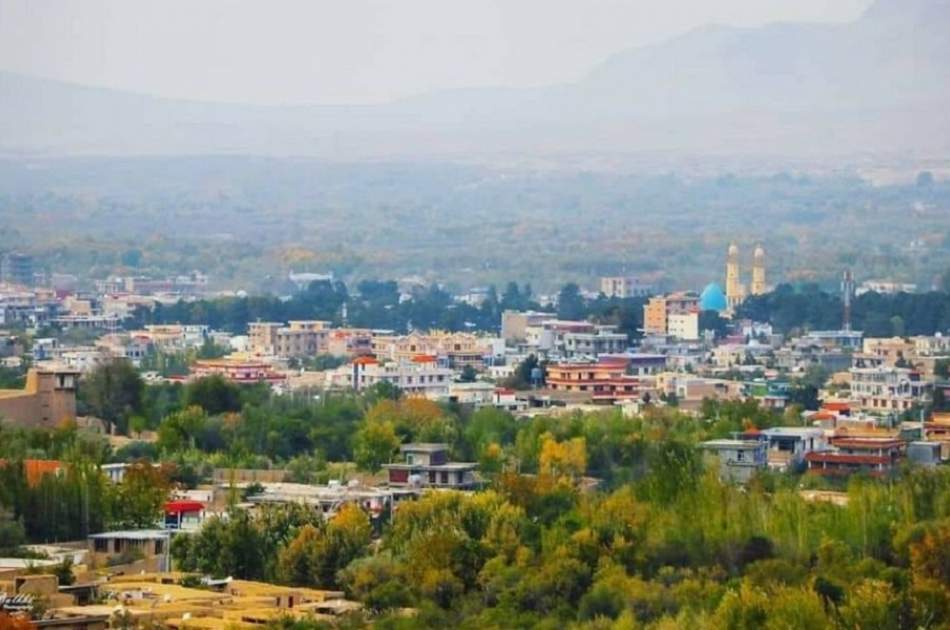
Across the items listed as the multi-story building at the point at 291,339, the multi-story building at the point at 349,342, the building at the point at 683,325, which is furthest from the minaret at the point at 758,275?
the multi-story building at the point at 349,342

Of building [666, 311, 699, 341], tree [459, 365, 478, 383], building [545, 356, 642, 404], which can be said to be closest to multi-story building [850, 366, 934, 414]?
building [545, 356, 642, 404]

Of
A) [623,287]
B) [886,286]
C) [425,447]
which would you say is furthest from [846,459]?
[623,287]

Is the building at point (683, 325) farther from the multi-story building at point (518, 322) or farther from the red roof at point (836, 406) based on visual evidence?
the red roof at point (836, 406)

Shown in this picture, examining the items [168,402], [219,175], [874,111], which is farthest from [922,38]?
[168,402]

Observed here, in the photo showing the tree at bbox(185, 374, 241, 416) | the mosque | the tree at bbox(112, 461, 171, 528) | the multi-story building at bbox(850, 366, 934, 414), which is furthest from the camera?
the mosque

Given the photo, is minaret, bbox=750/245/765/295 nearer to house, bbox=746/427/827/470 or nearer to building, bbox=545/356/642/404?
building, bbox=545/356/642/404

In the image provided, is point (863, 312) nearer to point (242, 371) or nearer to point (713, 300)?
point (713, 300)
